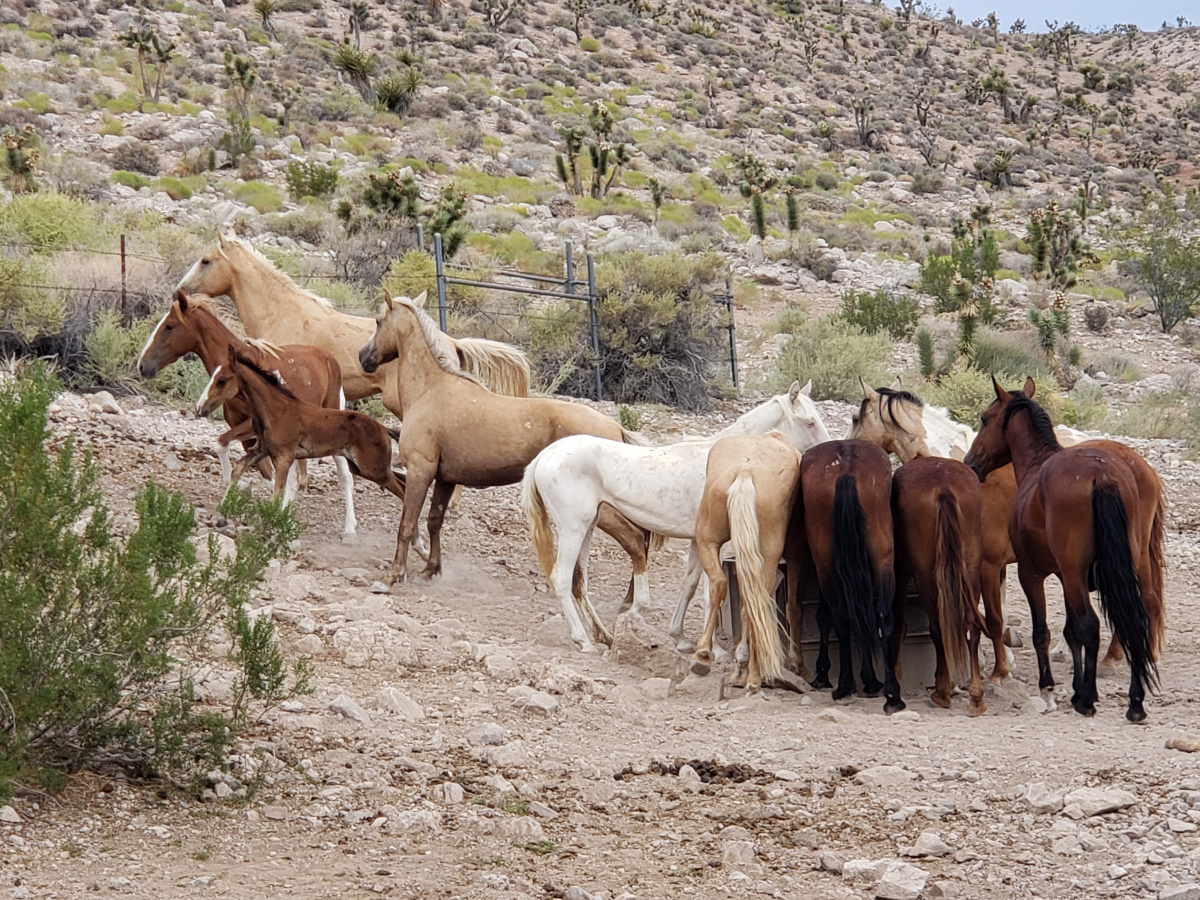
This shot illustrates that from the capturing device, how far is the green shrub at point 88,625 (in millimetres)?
5504

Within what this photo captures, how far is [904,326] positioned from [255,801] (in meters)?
22.3

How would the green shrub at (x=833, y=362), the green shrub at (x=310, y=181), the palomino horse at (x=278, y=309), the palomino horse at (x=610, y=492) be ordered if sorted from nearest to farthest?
the palomino horse at (x=610, y=492), the palomino horse at (x=278, y=309), the green shrub at (x=833, y=362), the green shrub at (x=310, y=181)

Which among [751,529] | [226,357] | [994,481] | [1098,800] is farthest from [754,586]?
[226,357]

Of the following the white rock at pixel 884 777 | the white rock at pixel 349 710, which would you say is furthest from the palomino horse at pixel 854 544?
the white rock at pixel 349 710

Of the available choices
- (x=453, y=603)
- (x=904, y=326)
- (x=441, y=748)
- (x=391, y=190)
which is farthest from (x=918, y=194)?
(x=441, y=748)

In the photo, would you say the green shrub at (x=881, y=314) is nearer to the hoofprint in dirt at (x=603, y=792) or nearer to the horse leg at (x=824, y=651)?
the hoofprint in dirt at (x=603, y=792)

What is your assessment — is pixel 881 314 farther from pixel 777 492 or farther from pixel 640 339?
pixel 777 492

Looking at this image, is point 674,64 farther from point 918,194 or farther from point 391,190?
point 391,190

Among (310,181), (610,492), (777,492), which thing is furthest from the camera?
(310,181)

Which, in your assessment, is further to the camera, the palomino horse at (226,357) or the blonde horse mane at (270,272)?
the blonde horse mane at (270,272)

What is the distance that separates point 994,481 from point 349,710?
4.77 meters

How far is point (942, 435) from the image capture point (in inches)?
392

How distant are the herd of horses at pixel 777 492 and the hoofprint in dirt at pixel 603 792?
1.50 feet

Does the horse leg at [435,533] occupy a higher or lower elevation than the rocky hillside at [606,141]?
lower
